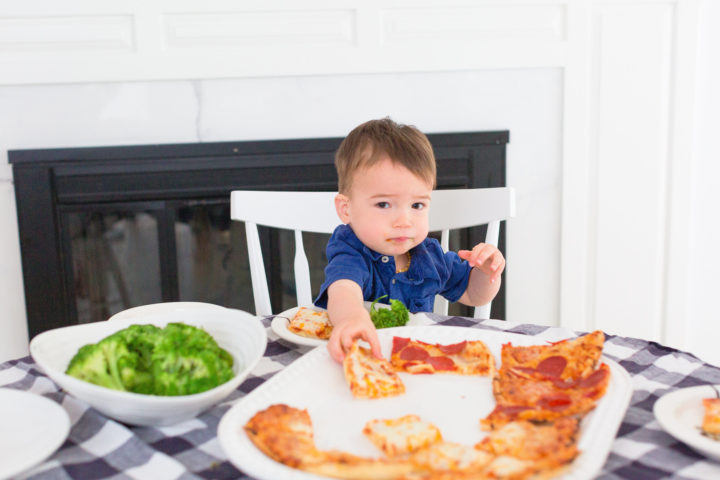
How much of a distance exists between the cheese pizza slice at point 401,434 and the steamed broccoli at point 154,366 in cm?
17

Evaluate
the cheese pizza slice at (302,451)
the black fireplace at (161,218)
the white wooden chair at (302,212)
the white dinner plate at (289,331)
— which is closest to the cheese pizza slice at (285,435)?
the cheese pizza slice at (302,451)

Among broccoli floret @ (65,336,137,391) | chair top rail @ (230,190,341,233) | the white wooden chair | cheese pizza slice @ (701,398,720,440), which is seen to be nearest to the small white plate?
cheese pizza slice @ (701,398,720,440)

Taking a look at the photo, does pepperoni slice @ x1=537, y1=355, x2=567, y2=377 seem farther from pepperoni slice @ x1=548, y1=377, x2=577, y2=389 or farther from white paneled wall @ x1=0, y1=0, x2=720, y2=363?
white paneled wall @ x1=0, y1=0, x2=720, y2=363

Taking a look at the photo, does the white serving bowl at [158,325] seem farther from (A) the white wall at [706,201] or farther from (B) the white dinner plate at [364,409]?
(A) the white wall at [706,201]

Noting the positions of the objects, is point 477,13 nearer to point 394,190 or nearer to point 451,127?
point 451,127

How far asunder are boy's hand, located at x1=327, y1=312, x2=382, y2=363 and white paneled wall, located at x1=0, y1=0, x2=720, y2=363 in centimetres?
140

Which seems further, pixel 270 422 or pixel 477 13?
pixel 477 13

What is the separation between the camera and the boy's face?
3.55 feet

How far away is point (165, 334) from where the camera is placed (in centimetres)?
66

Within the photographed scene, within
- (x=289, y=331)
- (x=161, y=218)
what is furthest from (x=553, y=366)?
(x=161, y=218)

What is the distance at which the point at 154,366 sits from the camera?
0.64m

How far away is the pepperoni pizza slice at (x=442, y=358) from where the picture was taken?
74 centimetres

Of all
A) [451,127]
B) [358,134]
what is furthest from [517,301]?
[358,134]

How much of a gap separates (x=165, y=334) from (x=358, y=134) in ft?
1.99
